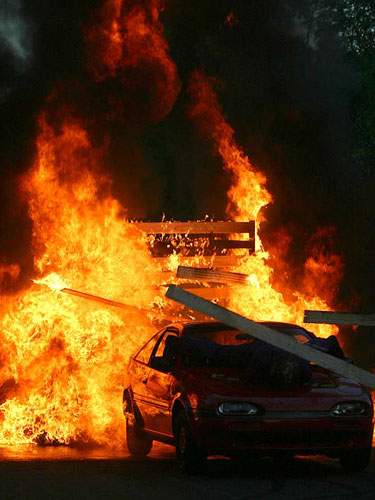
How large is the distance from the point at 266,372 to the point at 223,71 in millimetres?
9862

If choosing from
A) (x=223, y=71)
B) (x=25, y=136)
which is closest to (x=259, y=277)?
(x=223, y=71)

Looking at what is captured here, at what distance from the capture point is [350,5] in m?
28.9

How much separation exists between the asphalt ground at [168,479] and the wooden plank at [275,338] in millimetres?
1611

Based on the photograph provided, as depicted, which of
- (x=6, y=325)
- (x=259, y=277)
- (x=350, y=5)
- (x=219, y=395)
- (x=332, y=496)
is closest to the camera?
(x=332, y=496)

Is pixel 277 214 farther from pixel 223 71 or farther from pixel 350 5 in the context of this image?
pixel 350 5

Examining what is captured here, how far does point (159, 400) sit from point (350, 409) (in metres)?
2.03

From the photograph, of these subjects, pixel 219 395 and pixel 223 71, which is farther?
pixel 223 71

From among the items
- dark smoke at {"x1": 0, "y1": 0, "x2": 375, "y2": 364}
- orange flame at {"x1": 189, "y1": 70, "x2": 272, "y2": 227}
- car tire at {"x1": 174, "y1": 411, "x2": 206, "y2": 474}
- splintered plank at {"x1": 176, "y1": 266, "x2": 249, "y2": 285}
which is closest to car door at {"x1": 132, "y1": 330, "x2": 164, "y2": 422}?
car tire at {"x1": 174, "y1": 411, "x2": 206, "y2": 474}

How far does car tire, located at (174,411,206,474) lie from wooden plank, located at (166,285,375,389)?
250 cm

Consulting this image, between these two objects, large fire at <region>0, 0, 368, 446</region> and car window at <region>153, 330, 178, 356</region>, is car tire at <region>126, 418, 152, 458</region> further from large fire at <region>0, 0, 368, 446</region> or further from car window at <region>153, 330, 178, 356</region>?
large fire at <region>0, 0, 368, 446</region>

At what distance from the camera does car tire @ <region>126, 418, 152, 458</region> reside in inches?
446

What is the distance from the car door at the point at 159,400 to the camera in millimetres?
10188

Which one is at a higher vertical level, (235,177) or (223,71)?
(223,71)

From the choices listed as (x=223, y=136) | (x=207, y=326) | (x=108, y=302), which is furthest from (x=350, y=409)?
(x=223, y=136)
